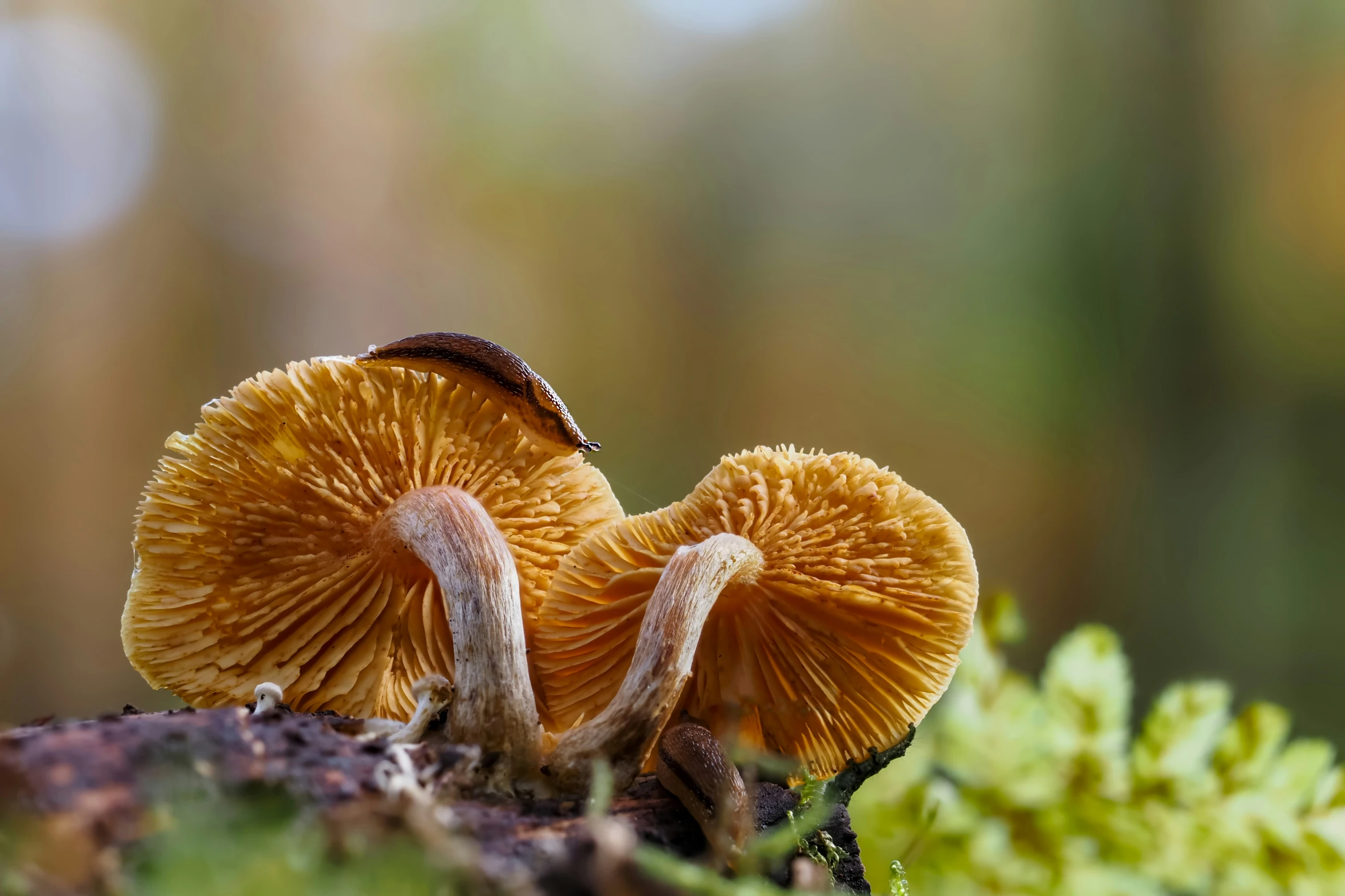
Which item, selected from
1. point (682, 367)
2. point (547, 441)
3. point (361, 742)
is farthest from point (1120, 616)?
point (361, 742)

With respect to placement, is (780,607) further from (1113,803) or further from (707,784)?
(1113,803)

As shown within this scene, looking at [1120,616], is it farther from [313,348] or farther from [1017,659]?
[313,348]

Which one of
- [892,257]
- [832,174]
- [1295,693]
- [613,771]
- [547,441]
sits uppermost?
[832,174]

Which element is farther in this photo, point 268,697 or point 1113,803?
point 1113,803

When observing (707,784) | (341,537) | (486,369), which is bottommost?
(707,784)

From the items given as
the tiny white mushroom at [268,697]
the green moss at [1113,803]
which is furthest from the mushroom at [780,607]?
the green moss at [1113,803]

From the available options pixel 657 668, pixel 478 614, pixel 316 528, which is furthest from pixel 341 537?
pixel 657 668
